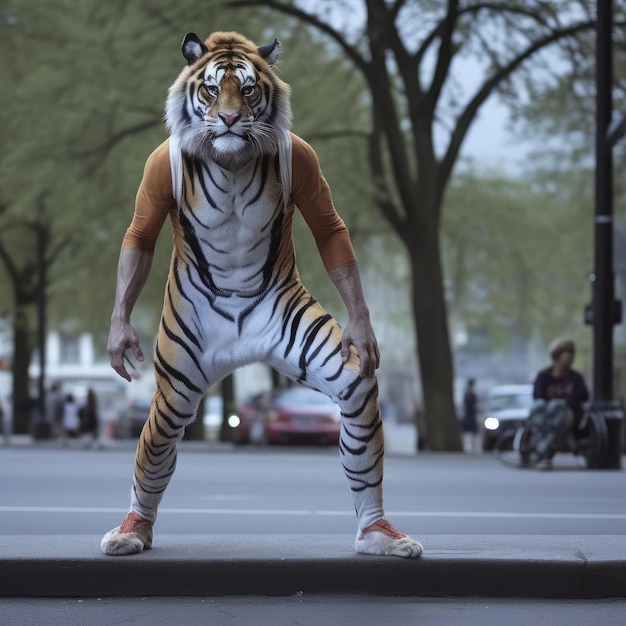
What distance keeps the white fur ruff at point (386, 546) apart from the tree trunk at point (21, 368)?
104ft

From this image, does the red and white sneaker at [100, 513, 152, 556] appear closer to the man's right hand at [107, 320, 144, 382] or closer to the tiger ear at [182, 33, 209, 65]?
the man's right hand at [107, 320, 144, 382]

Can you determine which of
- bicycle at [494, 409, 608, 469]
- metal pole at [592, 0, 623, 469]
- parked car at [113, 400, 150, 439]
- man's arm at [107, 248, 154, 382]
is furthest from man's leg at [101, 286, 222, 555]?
parked car at [113, 400, 150, 439]

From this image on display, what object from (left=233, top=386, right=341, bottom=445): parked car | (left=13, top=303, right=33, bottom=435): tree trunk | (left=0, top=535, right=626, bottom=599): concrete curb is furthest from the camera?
(left=13, top=303, right=33, bottom=435): tree trunk

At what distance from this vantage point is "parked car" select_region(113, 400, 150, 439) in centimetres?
4484

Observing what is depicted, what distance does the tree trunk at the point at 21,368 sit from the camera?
3719 centimetres

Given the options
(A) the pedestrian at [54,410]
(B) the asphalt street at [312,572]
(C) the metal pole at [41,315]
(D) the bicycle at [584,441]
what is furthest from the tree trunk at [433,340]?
(B) the asphalt street at [312,572]

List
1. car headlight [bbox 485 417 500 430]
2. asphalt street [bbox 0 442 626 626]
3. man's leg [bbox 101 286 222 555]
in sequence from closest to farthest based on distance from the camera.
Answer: asphalt street [bbox 0 442 626 626]
man's leg [bbox 101 286 222 555]
car headlight [bbox 485 417 500 430]

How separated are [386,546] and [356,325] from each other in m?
0.89

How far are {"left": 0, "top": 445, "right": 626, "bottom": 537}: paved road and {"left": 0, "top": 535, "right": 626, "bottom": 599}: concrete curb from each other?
264 centimetres

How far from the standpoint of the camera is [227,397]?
119 feet

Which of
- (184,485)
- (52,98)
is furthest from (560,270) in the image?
(184,485)

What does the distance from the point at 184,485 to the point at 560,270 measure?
22.5 meters

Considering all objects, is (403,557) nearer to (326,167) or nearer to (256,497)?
(256,497)

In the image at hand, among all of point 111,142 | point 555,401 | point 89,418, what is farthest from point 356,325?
point 89,418
